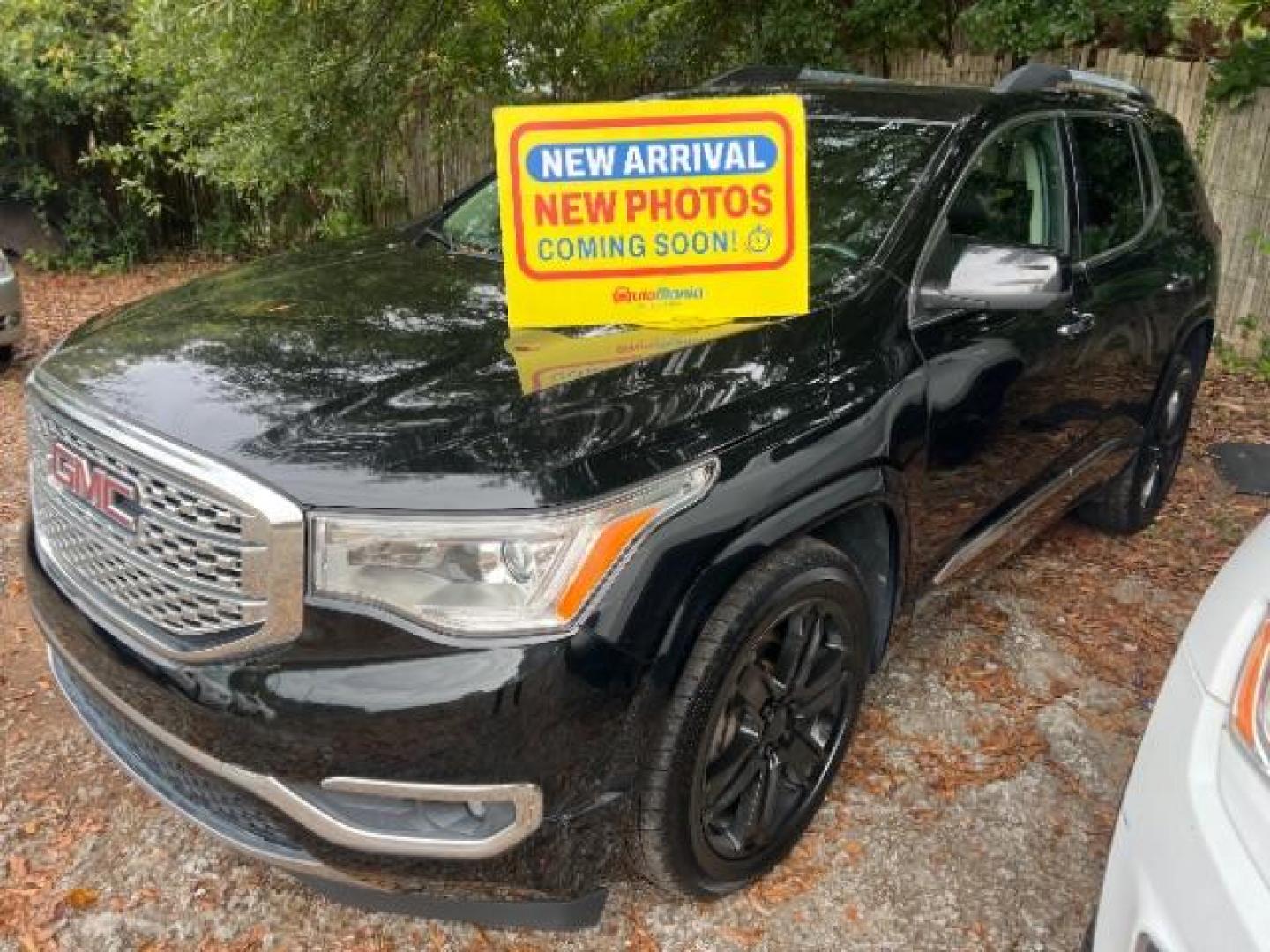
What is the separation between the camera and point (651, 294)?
102 inches

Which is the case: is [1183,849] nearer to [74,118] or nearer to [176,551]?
[176,551]

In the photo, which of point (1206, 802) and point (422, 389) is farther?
point (422, 389)

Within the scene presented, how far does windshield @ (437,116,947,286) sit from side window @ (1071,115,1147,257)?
0.78 metres

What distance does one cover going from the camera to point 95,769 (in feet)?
9.46

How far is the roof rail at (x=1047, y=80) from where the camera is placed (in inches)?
134

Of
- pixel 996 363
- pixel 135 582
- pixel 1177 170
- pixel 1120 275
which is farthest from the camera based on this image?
pixel 1177 170

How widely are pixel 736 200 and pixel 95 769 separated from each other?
2.24m

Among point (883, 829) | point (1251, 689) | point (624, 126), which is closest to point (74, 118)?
point (624, 126)

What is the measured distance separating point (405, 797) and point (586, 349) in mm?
1016

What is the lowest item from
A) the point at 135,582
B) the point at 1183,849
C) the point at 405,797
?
the point at 405,797

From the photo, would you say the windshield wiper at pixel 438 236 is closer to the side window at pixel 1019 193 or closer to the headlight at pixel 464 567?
the side window at pixel 1019 193

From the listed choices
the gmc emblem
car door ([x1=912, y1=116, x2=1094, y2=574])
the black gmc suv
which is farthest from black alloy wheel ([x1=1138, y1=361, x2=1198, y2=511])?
the gmc emblem

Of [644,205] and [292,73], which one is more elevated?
[292,73]

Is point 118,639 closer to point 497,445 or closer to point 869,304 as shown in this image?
point 497,445
